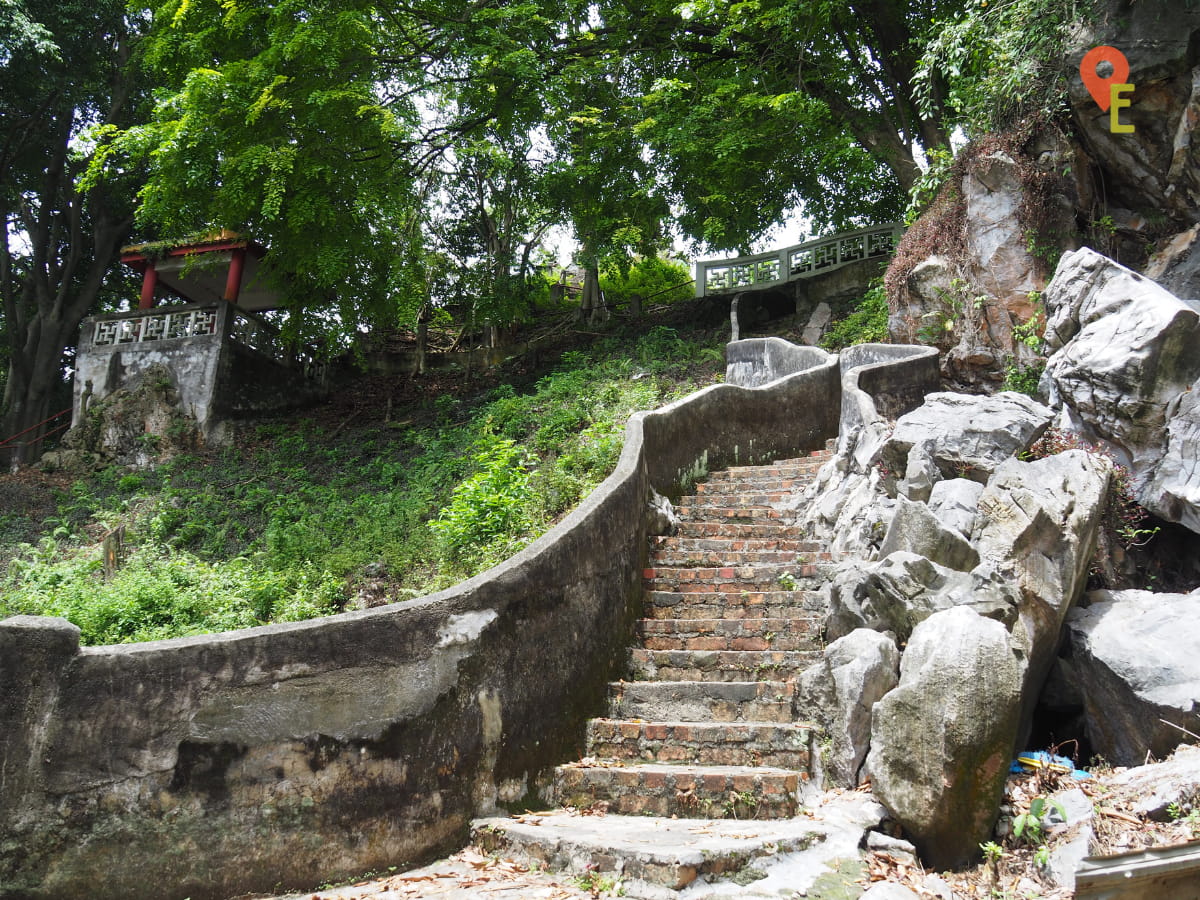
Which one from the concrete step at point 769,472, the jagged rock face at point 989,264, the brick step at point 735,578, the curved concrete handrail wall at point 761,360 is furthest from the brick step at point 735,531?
the curved concrete handrail wall at point 761,360

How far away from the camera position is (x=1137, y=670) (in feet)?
16.8

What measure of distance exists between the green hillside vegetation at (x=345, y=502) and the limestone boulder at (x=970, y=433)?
2.99 meters

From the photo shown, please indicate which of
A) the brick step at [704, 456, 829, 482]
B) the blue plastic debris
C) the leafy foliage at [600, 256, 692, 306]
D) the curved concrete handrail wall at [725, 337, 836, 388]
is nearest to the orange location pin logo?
the brick step at [704, 456, 829, 482]

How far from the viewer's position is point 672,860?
3844mm

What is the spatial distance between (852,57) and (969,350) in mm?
8228

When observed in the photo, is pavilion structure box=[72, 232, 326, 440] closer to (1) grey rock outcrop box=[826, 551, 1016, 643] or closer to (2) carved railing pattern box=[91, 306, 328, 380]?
(2) carved railing pattern box=[91, 306, 328, 380]

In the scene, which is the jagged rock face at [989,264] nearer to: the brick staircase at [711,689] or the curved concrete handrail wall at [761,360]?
the curved concrete handrail wall at [761,360]

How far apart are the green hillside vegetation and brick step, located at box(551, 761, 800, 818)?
2.30 meters

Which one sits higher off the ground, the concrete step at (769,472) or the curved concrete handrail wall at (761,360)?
the curved concrete handrail wall at (761,360)

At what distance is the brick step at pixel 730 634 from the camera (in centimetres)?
618

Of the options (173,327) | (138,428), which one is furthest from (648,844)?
(173,327)

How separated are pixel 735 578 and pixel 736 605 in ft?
1.47

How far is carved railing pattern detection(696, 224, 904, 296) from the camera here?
17.9 m

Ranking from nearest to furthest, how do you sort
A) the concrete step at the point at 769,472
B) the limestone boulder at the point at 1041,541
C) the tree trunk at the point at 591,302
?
the limestone boulder at the point at 1041,541 → the concrete step at the point at 769,472 → the tree trunk at the point at 591,302
